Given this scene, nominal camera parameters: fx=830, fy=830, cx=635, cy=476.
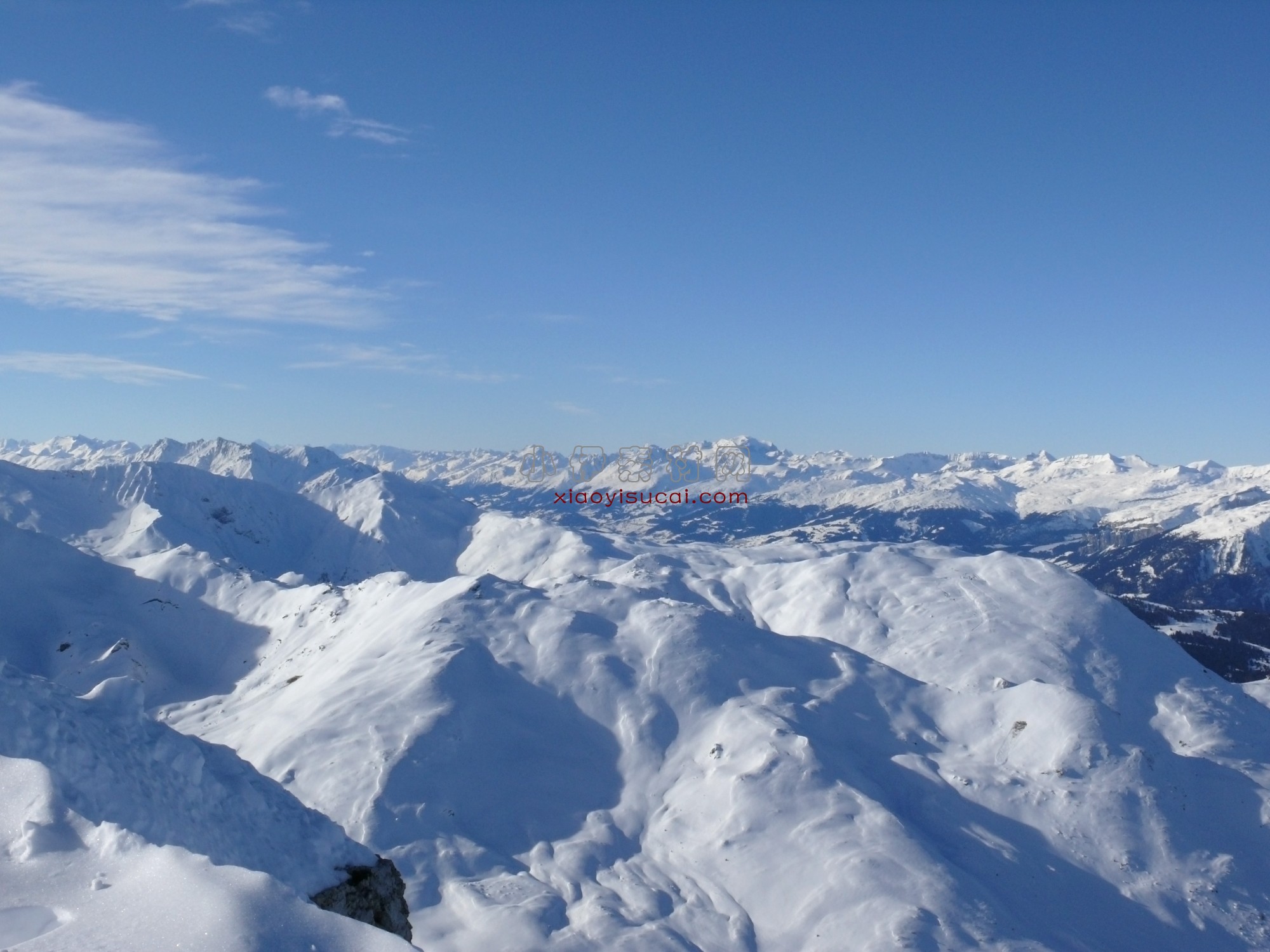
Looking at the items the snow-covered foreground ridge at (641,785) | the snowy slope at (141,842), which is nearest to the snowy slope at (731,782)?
the snow-covered foreground ridge at (641,785)

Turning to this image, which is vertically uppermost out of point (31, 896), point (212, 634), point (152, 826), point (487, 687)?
point (31, 896)

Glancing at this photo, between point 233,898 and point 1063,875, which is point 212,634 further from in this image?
point 233,898

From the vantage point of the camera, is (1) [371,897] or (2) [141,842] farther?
(1) [371,897]

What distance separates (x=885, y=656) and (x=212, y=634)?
274 feet

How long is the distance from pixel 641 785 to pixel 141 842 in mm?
46052

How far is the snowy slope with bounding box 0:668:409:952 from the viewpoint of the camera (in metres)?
11.7

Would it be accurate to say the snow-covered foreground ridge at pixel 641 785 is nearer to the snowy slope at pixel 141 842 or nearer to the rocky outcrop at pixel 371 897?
the snowy slope at pixel 141 842

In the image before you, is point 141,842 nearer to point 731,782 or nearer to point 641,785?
point 731,782

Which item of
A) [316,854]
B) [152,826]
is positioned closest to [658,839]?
[316,854]

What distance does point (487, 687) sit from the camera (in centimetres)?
6238

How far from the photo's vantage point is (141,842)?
47.4 ft

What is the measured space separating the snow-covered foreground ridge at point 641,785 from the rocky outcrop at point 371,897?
2.05ft

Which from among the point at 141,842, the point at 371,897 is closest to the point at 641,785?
the point at 371,897

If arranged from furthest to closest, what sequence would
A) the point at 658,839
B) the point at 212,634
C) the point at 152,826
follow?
the point at 212,634, the point at 658,839, the point at 152,826
